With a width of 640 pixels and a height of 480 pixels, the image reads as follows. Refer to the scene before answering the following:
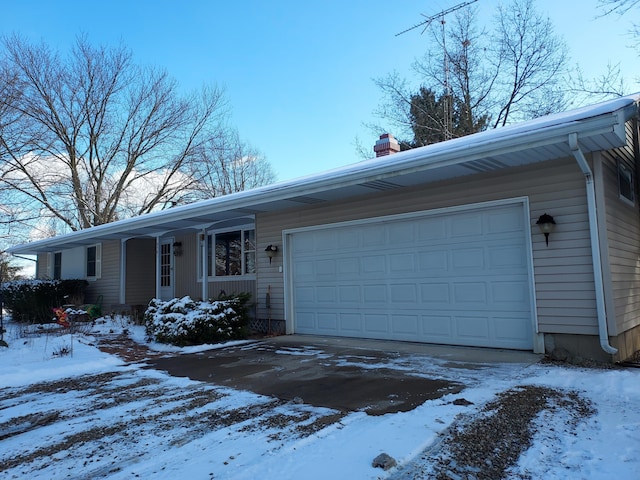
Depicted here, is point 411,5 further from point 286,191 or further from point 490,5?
point 286,191

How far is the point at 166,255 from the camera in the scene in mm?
13336

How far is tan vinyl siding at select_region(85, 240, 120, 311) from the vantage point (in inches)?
548

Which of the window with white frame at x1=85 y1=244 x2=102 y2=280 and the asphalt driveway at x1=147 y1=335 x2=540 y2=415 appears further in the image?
the window with white frame at x1=85 y1=244 x2=102 y2=280

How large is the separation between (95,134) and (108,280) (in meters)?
13.9

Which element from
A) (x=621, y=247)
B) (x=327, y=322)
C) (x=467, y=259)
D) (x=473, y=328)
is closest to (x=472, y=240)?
(x=467, y=259)

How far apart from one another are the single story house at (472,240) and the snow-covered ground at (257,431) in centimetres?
114

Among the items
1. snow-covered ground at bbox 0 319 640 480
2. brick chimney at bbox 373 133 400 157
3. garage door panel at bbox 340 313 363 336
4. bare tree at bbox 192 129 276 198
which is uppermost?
bare tree at bbox 192 129 276 198

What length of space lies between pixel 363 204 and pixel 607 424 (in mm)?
5285

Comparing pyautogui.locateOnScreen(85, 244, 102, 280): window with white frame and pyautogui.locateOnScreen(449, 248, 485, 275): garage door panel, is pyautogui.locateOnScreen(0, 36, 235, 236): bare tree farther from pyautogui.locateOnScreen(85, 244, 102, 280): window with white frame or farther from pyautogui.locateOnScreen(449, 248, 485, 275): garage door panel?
pyautogui.locateOnScreen(449, 248, 485, 275): garage door panel

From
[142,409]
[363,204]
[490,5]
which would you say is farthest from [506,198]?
[490,5]

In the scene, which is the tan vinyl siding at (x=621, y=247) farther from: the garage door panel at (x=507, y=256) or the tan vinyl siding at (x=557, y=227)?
the garage door panel at (x=507, y=256)

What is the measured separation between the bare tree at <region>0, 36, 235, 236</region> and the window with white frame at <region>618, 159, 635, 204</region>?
22585mm

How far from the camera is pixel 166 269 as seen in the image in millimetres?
13258

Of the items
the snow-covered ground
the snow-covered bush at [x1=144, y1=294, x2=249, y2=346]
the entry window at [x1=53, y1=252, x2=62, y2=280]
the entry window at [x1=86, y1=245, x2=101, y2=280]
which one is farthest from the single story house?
the entry window at [x1=53, y1=252, x2=62, y2=280]
